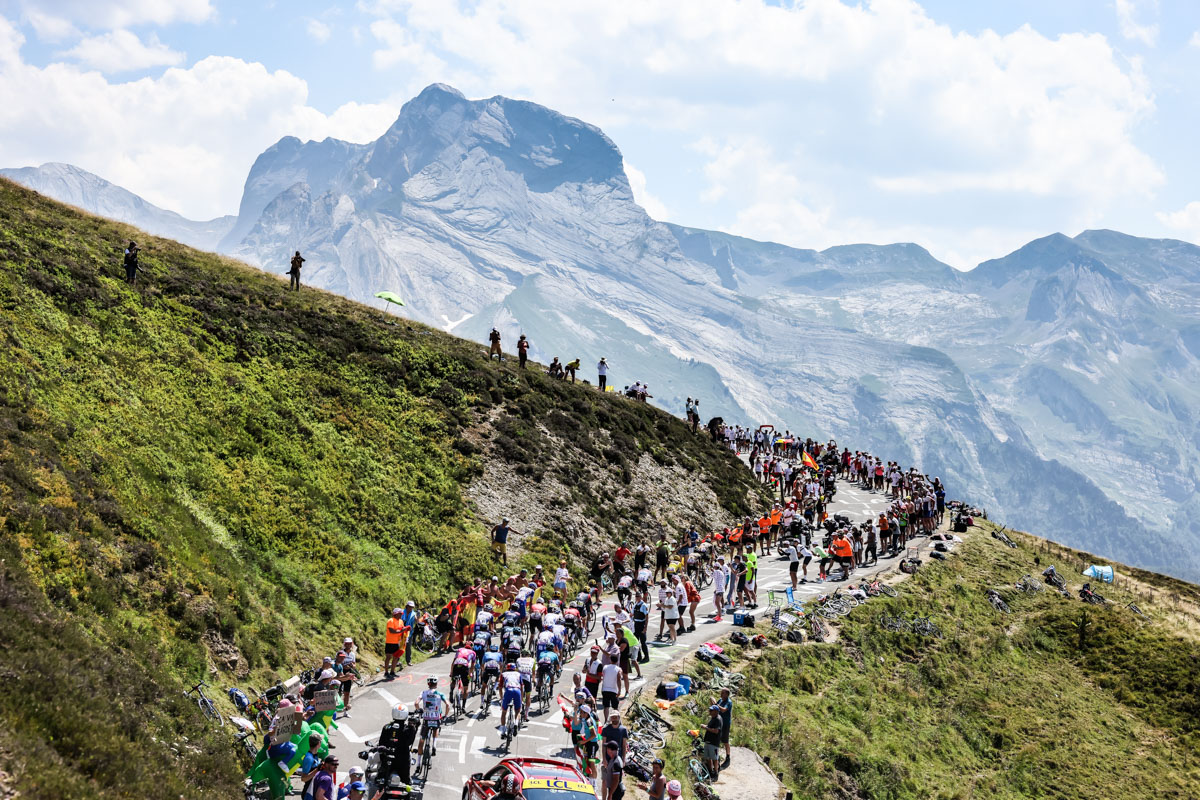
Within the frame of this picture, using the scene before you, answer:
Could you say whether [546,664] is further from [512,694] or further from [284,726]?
[284,726]

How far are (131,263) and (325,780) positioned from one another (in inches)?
1187

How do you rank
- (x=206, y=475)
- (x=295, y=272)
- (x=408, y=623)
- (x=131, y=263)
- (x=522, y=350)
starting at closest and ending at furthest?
(x=408, y=623) → (x=206, y=475) → (x=131, y=263) → (x=295, y=272) → (x=522, y=350)

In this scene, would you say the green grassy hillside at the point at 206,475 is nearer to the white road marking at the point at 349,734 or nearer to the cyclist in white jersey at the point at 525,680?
the white road marking at the point at 349,734

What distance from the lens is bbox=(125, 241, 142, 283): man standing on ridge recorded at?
121ft

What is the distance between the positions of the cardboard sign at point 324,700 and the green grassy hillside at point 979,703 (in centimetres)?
804

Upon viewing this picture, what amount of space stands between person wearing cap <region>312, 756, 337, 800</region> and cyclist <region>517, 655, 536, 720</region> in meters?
6.54

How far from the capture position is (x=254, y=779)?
15.4m

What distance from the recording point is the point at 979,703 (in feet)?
108

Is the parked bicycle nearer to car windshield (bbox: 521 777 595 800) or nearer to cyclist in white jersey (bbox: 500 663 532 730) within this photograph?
cyclist in white jersey (bbox: 500 663 532 730)

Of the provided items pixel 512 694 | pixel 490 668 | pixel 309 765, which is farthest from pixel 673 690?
pixel 309 765

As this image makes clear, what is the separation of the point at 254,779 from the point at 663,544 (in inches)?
874

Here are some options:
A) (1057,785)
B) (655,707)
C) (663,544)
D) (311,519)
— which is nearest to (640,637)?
(655,707)

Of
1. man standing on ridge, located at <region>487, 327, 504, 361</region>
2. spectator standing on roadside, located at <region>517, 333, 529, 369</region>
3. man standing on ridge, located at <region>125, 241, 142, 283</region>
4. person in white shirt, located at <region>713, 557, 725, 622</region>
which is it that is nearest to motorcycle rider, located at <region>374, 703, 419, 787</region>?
person in white shirt, located at <region>713, 557, 725, 622</region>

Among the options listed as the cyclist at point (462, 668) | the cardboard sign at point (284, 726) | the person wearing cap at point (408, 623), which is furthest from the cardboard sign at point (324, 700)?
the person wearing cap at point (408, 623)
